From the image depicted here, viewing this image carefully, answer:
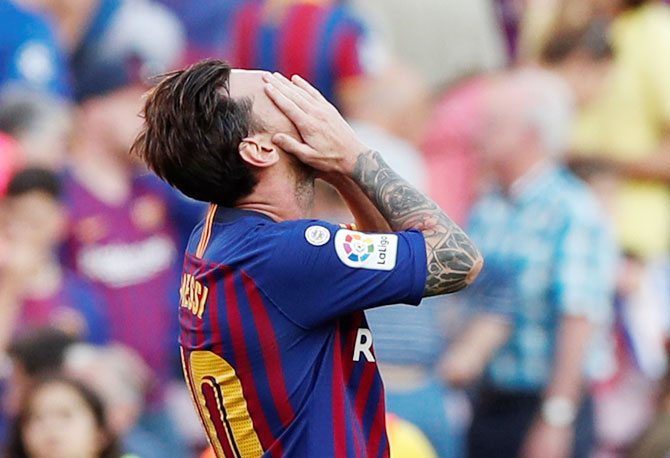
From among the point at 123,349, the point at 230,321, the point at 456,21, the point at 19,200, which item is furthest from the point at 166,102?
the point at 456,21

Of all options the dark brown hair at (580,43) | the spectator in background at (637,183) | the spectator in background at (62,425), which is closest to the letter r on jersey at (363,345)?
the spectator in background at (62,425)

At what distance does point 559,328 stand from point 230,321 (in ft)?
10.7

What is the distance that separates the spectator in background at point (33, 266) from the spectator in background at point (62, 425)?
550 mm

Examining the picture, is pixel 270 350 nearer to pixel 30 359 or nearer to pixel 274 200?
pixel 274 200

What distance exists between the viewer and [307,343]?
311 cm

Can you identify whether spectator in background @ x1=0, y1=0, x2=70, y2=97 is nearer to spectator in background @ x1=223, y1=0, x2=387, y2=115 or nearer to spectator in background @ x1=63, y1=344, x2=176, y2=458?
spectator in background @ x1=223, y1=0, x2=387, y2=115

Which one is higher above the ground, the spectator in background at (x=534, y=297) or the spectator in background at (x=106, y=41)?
the spectator in background at (x=106, y=41)

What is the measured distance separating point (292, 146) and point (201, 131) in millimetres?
198

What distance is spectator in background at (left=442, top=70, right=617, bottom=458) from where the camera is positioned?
6.11 m

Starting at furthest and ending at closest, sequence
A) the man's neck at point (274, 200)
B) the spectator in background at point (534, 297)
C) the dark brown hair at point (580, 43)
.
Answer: the dark brown hair at point (580, 43) < the spectator in background at point (534, 297) < the man's neck at point (274, 200)

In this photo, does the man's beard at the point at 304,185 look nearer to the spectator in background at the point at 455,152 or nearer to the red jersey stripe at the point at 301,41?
the red jersey stripe at the point at 301,41

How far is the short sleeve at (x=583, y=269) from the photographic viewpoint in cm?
609

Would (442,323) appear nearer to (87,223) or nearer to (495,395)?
(495,395)

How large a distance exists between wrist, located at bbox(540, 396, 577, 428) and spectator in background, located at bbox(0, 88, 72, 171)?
227 cm
